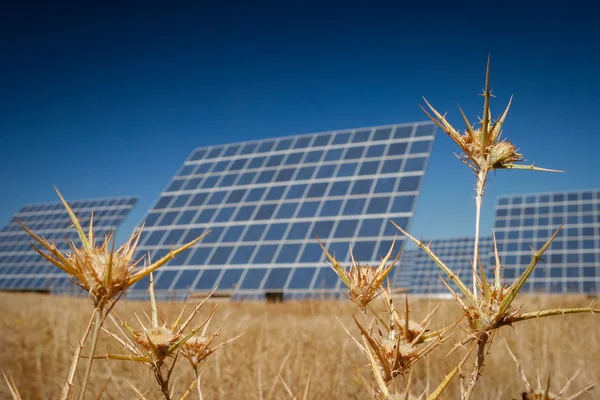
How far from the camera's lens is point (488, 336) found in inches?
25.5

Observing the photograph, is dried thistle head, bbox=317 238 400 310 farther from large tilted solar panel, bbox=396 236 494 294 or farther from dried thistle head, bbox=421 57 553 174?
large tilted solar panel, bbox=396 236 494 294

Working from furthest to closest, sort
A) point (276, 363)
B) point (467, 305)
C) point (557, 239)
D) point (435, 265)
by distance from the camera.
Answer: point (435, 265) < point (557, 239) < point (276, 363) < point (467, 305)

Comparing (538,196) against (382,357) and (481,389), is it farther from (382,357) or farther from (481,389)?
(382,357)

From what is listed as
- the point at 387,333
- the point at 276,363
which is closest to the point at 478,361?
the point at 387,333

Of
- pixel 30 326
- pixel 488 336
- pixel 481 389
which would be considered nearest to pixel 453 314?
pixel 481 389

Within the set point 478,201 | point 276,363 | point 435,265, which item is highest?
point 435,265

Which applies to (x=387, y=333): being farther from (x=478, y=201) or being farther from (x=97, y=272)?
(x=97, y=272)

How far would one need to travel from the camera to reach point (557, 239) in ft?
75.0

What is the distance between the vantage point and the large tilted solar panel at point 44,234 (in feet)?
64.4

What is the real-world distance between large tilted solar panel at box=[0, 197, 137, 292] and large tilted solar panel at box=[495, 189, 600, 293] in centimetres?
1678

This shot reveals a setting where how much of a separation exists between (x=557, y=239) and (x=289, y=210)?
48.9 ft

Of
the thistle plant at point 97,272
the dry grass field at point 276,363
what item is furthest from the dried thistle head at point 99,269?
the dry grass field at point 276,363

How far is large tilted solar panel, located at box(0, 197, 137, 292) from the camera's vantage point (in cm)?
1962

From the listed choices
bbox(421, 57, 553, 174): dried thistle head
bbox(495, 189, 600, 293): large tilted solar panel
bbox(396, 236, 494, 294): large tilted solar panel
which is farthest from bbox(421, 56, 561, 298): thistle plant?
bbox(396, 236, 494, 294): large tilted solar panel
